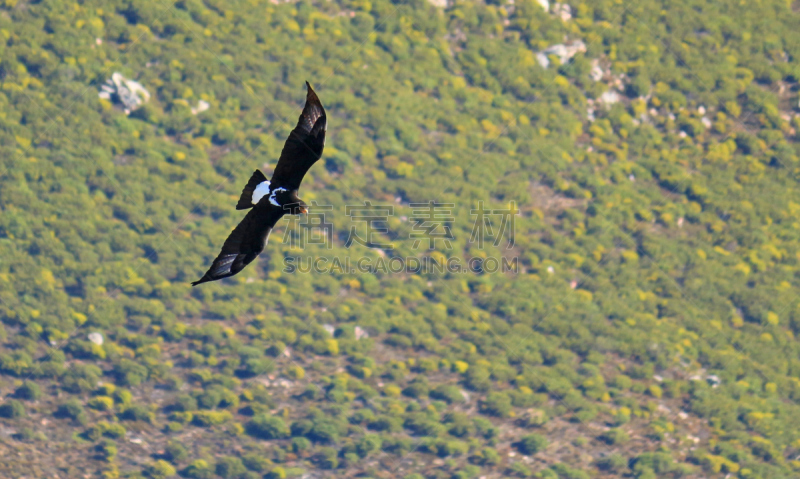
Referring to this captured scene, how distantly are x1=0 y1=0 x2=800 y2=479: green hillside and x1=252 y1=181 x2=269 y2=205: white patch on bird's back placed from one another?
692 inches

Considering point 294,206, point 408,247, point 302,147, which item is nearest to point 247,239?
point 294,206

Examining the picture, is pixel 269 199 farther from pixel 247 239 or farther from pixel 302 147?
pixel 302 147

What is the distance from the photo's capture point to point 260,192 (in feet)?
86.8

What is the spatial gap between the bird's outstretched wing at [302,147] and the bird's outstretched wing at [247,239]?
70cm

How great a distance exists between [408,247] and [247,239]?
22620 mm

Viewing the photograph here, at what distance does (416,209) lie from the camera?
49.8 metres

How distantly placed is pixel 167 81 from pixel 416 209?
1260 centimetres

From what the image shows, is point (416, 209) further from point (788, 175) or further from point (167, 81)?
point (788, 175)

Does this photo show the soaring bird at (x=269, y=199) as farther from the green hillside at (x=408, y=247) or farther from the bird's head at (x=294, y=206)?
the green hillside at (x=408, y=247)

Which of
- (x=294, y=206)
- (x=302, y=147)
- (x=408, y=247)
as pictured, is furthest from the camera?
(x=408, y=247)

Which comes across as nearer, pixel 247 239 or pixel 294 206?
pixel 294 206

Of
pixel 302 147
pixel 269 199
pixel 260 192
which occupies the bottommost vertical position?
pixel 269 199

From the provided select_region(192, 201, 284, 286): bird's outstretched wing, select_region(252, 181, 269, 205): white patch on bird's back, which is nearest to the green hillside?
select_region(192, 201, 284, 286): bird's outstretched wing

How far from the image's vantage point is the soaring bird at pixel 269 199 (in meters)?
26.3
